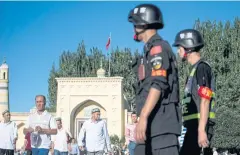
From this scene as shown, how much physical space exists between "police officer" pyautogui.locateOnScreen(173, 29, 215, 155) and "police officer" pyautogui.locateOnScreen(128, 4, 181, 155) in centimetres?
157

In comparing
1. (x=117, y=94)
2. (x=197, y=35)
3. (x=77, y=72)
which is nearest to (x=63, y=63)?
(x=77, y=72)

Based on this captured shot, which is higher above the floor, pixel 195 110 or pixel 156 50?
pixel 156 50

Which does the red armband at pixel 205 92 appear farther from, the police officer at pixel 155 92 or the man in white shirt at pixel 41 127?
the man in white shirt at pixel 41 127

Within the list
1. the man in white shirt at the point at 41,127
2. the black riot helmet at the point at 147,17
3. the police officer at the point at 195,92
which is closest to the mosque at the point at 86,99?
the man in white shirt at the point at 41,127

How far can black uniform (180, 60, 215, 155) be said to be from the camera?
22.4 feet

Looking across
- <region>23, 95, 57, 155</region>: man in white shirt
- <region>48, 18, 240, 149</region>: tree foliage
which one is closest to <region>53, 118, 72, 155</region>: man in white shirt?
<region>23, 95, 57, 155</region>: man in white shirt

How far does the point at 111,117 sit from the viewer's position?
47500 mm

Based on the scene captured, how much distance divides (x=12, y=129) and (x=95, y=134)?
2479 millimetres

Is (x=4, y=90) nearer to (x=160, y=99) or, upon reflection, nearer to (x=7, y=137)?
(x=7, y=137)

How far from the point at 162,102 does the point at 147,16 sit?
2.53ft

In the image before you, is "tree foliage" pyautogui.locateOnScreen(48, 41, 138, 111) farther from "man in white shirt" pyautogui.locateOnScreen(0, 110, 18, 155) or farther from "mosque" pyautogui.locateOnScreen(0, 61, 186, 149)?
"man in white shirt" pyautogui.locateOnScreen(0, 110, 18, 155)

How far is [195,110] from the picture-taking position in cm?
692

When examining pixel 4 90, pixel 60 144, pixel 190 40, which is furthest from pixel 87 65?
pixel 190 40

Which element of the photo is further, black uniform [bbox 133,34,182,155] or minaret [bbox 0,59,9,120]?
minaret [bbox 0,59,9,120]
